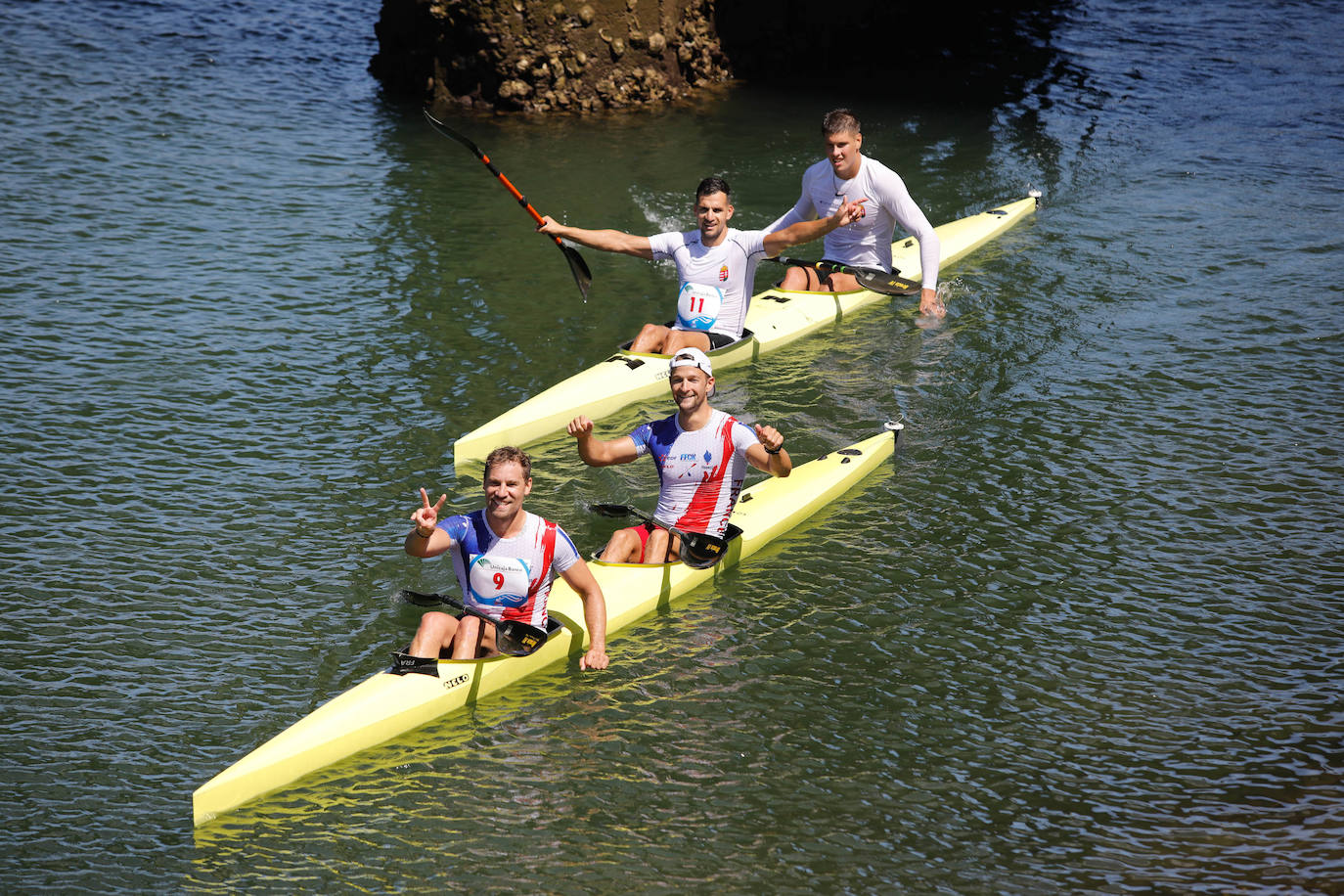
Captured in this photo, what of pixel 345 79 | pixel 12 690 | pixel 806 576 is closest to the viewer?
pixel 12 690

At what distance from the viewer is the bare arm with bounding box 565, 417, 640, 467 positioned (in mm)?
6906

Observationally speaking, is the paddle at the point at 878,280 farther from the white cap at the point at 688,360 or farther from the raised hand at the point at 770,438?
the raised hand at the point at 770,438

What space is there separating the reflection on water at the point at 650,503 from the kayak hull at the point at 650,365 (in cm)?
23

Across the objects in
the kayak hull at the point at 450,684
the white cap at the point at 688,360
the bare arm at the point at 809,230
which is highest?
the bare arm at the point at 809,230

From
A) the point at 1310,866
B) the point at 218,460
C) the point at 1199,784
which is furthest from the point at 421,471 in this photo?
the point at 1310,866

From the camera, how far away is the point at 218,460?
30.9 feet

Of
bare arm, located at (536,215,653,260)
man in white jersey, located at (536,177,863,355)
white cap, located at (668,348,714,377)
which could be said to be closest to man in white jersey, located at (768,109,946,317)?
man in white jersey, located at (536,177,863,355)

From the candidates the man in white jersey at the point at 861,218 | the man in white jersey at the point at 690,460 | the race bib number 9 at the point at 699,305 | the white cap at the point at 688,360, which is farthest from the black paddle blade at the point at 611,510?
the man in white jersey at the point at 861,218

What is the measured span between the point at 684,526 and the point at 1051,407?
3.99 metres

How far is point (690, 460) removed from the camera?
7730 mm

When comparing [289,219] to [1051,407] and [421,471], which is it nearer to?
[421,471]

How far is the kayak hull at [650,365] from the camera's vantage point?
9656mm

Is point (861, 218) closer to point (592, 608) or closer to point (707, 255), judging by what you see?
point (707, 255)

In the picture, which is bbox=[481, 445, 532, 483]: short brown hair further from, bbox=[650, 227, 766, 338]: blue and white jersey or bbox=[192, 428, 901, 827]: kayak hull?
bbox=[650, 227, 766, 338]: blue and white jersey
